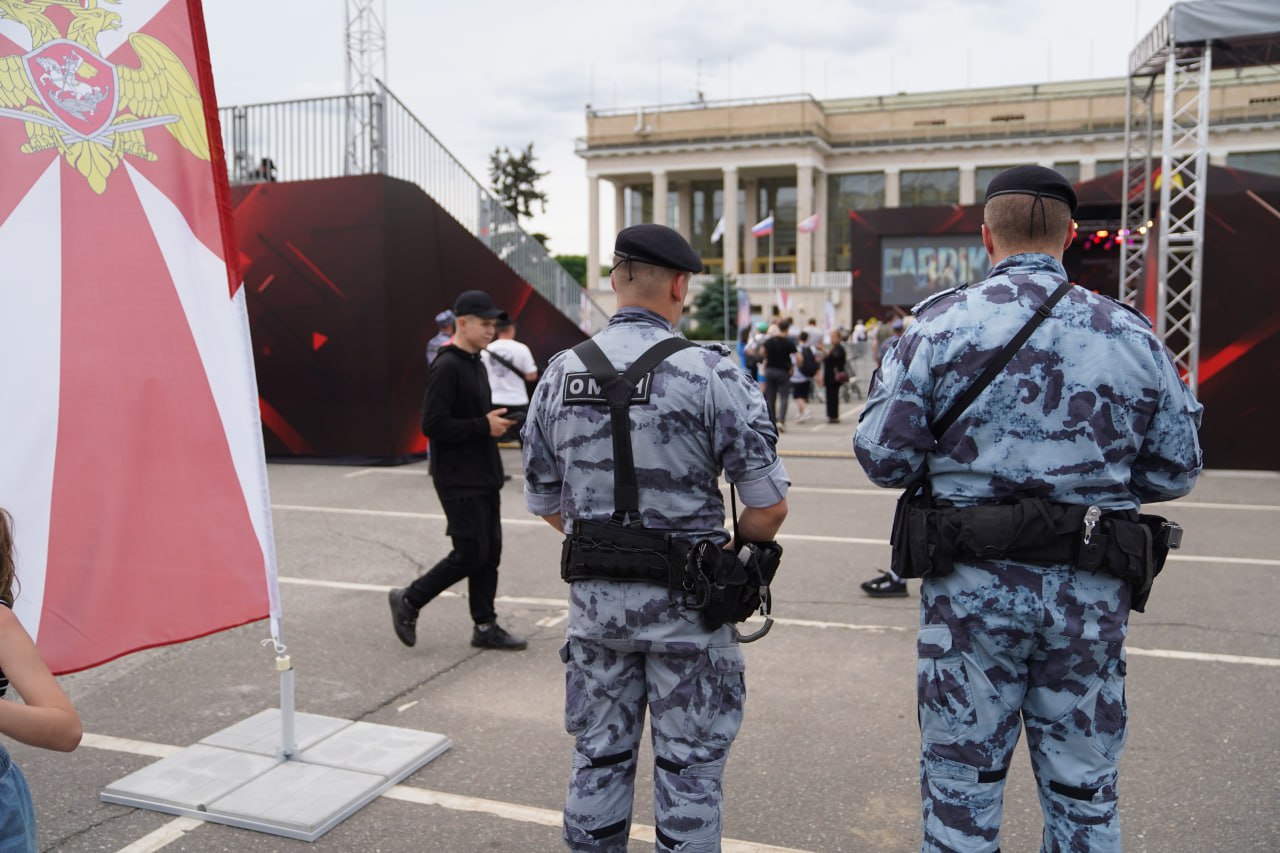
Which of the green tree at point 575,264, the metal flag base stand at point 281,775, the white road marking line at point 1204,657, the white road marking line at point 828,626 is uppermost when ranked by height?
the green tree at point 575,264

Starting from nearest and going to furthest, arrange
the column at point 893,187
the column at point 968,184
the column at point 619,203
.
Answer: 1. the column at point 968,184
2. the column at point 893,187
3. the column at point 619,203

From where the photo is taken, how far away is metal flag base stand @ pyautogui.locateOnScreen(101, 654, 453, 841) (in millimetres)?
3617

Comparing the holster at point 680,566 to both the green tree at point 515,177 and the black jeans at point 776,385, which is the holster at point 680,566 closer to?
the black jeans at point 776,385

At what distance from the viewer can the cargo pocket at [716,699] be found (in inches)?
109

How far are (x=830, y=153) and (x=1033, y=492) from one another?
3104 inches

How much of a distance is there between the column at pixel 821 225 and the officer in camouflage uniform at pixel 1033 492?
7726 centimetres

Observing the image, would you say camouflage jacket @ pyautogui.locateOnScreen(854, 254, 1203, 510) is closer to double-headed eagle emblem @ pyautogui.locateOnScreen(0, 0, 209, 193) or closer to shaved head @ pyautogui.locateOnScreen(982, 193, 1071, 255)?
shaved head @ pyautogui.locateOnScreen(982, 193, 1071, 255)

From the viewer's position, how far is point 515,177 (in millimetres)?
80625

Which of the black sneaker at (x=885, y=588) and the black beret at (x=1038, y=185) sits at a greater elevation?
the black beret at (x=1038, y=185)

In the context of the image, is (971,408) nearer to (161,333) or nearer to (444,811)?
(444,811)

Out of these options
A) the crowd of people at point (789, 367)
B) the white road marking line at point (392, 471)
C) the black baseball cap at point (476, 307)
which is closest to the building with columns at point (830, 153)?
the crowd of people at point (789, 367)

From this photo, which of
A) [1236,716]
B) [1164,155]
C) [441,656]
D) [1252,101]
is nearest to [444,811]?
[441,656]

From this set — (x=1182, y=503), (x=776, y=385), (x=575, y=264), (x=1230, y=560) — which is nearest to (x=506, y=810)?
(x=1230, y=560)

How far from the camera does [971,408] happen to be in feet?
8.46
